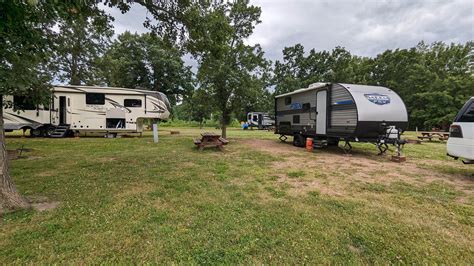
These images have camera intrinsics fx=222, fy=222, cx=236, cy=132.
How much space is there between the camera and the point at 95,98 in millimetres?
14414

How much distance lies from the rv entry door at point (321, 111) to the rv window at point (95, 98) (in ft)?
43.5

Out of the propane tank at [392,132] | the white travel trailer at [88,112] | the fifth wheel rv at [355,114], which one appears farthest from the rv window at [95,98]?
the propane tank at [392,132]

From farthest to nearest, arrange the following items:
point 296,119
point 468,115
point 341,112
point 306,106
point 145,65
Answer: point 145,65
point 296,119
point 306,106
point 341,112
point 468,115

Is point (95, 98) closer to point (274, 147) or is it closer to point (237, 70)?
point (237, 70)

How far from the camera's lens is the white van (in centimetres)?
519

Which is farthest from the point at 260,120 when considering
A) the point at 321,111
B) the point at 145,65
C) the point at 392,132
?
the point at 392,132

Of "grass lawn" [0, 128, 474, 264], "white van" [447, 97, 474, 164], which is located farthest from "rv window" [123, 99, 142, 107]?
"white van" [447, 97, 474, 164]

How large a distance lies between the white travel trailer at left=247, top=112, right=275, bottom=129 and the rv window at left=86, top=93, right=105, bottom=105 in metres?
21.3

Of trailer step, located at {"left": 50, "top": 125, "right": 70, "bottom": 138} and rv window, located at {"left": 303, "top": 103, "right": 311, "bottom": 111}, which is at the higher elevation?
rv window, located at {"left": 303, "top": 103, "right": 311, "bottom": 111}

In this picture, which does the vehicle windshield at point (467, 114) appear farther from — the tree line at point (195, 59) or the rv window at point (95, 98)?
the rv window at point (95, 98)

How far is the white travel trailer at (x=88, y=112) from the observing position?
542 inches

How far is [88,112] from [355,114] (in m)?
15.4

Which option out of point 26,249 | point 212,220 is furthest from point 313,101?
point 26,249

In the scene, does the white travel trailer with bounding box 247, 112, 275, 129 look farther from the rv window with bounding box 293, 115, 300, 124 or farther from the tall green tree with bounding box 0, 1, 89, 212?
the tall green tree with bounding box 0, 1, 89, 212
